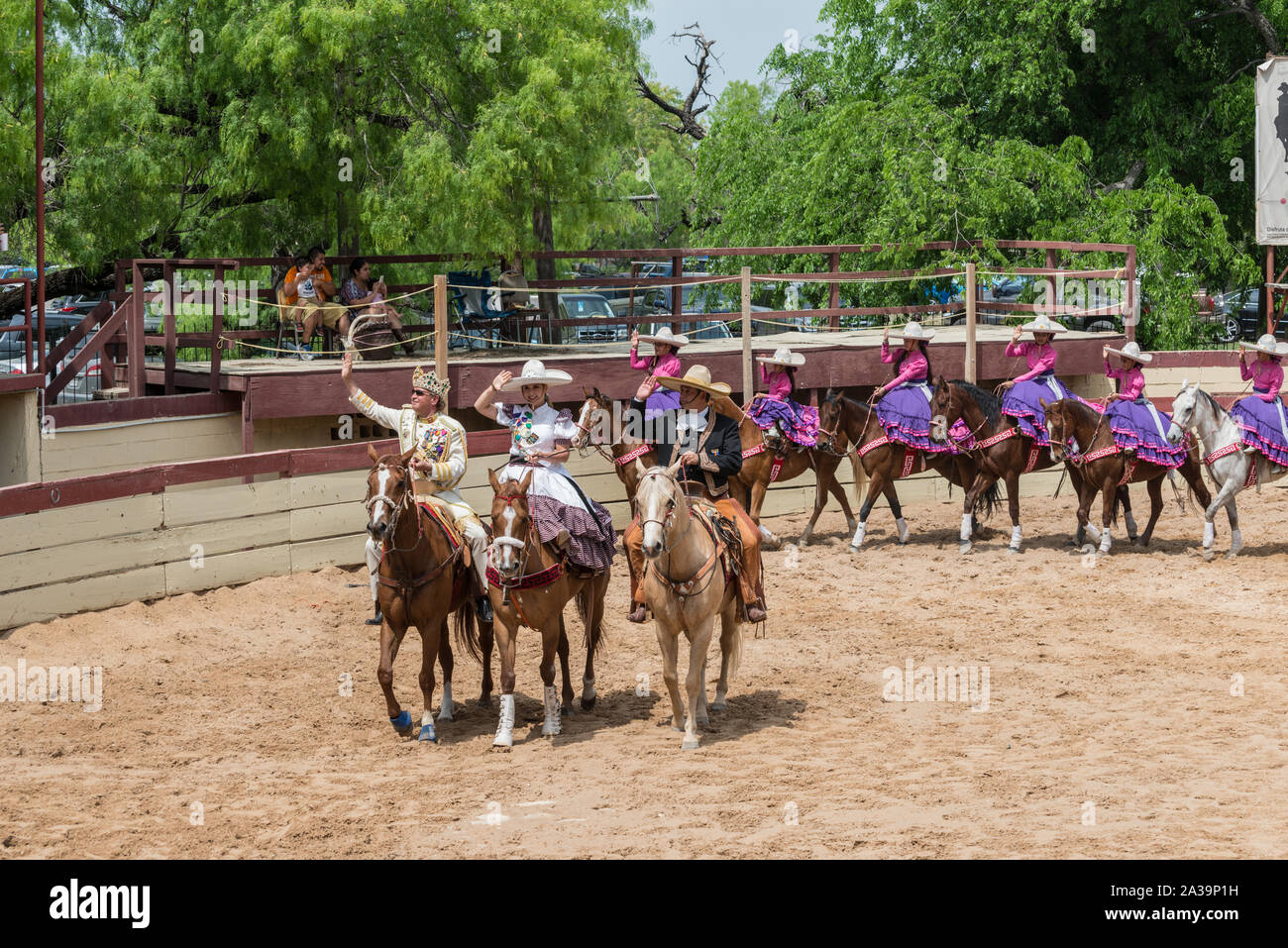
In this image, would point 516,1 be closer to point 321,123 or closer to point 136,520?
point 321,123

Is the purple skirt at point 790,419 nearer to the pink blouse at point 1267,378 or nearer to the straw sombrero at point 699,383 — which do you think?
the pink blouse at point 1267,378

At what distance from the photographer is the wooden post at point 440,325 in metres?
15.8

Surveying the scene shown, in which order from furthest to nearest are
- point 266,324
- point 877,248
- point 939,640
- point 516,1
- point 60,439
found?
point 877,248, point 266,324, point 516,1, point 60,439, point 939,640

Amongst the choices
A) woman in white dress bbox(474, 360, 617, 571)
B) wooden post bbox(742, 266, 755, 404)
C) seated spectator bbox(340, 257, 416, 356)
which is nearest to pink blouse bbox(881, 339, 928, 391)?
wooden post bbox(742, 266, 755, 404)

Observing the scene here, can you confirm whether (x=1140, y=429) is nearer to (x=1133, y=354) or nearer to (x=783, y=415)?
(x=1133, y=354)

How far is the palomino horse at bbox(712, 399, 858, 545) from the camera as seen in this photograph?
52.0 feet

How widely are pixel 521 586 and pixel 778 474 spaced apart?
7.65m

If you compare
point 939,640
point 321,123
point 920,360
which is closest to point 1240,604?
point 939,640

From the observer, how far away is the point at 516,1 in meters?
17.9

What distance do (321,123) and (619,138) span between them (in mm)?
3768

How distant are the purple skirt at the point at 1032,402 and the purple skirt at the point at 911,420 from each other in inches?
22.4

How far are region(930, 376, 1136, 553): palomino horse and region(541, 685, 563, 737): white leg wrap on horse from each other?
7488 mm

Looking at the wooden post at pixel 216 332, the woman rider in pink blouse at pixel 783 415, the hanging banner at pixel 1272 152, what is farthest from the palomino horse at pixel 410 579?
the hanging banner at pixel 1272 152

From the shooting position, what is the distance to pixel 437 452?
10.4 meters
